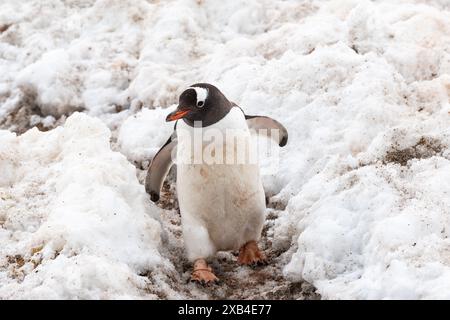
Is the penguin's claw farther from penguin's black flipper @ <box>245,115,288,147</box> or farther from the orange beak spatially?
penguin's black flipper @ <box>245,115,288,147</box>

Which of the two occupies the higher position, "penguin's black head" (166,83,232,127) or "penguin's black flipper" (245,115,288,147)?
"penguin's black head" (166,83,232,127)

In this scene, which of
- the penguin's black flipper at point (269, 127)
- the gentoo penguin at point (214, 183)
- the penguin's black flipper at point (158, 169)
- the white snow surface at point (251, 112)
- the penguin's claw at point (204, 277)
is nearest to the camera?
the white snow surface at point (251, 112)

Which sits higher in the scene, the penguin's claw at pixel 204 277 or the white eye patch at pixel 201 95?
the white eye patch at pixel 201 95

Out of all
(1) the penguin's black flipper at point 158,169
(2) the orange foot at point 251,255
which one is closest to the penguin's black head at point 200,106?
(1) the penguin's black flipper at point 158,169

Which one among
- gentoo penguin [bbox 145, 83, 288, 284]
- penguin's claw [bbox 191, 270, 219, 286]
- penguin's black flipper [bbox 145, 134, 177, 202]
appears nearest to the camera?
penguin's claw [bbox 191, 270, 219, 286]

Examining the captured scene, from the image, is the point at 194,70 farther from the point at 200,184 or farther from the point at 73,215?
the point at 73,215

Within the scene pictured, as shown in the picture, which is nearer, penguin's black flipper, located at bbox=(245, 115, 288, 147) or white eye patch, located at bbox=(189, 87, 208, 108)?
white eye patch, located at bbox=(189, 87, 208, 108)

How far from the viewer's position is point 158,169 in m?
4.78

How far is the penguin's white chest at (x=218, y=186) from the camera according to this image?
431 centimetres

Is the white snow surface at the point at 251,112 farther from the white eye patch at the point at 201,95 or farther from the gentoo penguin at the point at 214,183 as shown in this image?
the white eye patch at the point at 201,95

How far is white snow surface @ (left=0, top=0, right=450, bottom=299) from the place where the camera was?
11.8 ft

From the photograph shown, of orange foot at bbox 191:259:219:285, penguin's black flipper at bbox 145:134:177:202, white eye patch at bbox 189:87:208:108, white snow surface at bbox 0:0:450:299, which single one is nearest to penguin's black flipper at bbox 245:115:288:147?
white snow surface at bbox 0:0:450:299

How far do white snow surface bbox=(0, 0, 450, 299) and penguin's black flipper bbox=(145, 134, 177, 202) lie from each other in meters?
0.10

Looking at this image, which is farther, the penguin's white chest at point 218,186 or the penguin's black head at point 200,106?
the penguin's white chest at point 218,186
